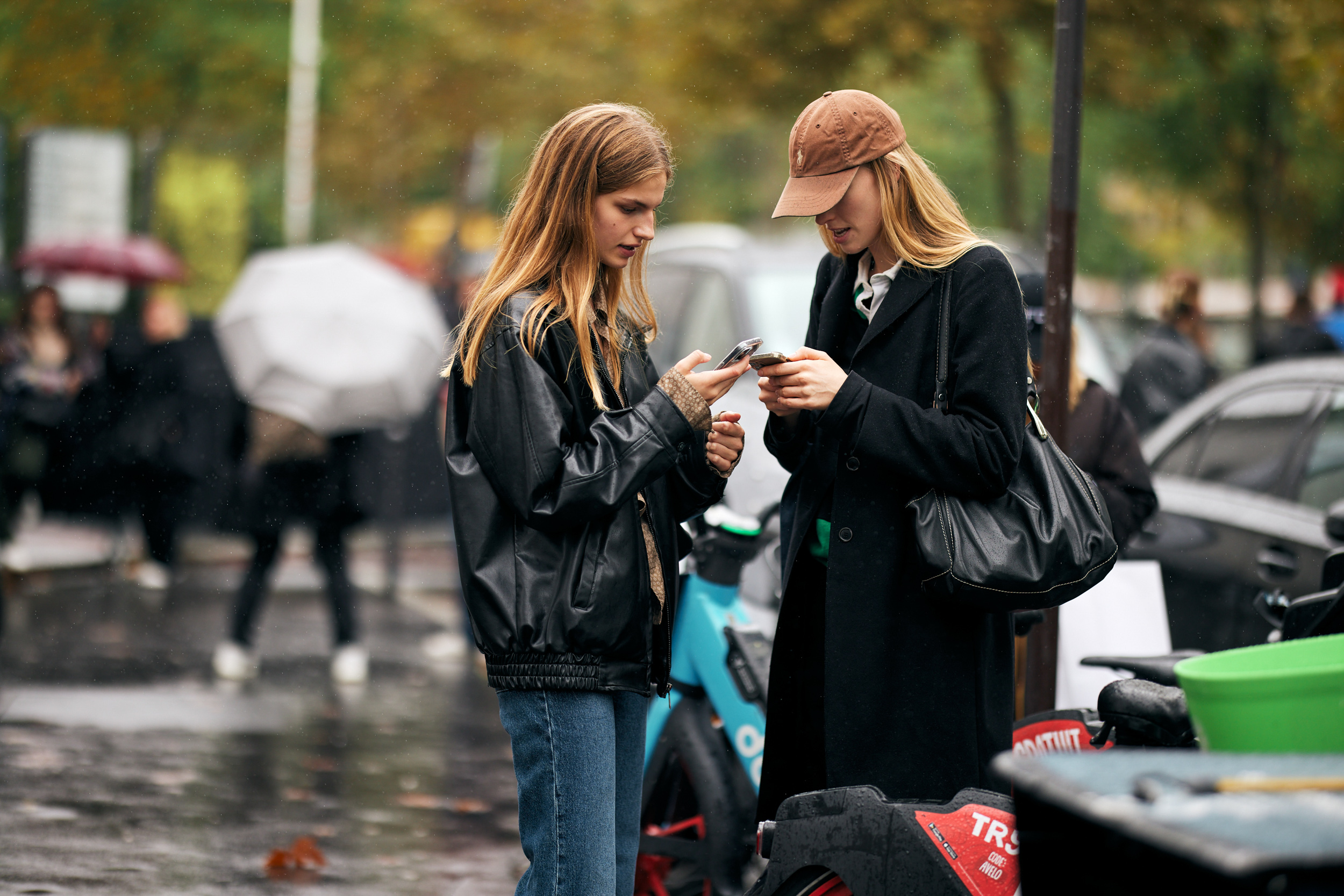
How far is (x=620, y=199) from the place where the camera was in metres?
3.01

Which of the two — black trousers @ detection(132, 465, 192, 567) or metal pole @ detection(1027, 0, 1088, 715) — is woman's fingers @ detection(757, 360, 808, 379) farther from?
black trousers @ detection(132, 465, 192, 567)

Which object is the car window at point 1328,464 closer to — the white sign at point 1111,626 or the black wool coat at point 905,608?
the white sign at point 1111,626

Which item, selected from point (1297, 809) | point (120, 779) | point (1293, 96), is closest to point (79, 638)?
point (120, 779)

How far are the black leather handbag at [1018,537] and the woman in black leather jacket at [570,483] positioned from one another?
46cm

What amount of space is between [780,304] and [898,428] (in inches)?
202

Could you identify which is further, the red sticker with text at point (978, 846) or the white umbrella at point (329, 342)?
the white umbrella at point (329, 342)

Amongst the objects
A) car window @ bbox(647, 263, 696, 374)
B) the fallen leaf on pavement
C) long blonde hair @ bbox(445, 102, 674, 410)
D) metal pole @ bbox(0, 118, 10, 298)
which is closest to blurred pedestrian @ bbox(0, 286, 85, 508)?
car window @ bbox(647, 263, 696, 374)

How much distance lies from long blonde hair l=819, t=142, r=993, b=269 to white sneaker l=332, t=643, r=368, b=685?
547cm

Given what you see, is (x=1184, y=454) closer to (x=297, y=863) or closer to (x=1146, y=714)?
(x=1146, y=714)

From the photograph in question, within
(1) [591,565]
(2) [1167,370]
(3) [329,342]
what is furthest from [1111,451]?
(3) [329,342]

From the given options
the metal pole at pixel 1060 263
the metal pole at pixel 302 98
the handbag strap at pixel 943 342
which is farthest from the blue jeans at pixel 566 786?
the metal pole at pixel 302 98

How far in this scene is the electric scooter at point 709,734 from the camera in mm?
4016

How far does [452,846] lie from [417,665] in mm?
3408

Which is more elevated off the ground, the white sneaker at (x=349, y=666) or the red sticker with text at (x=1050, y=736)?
the red sticker with text at (x=1050, y=736)
